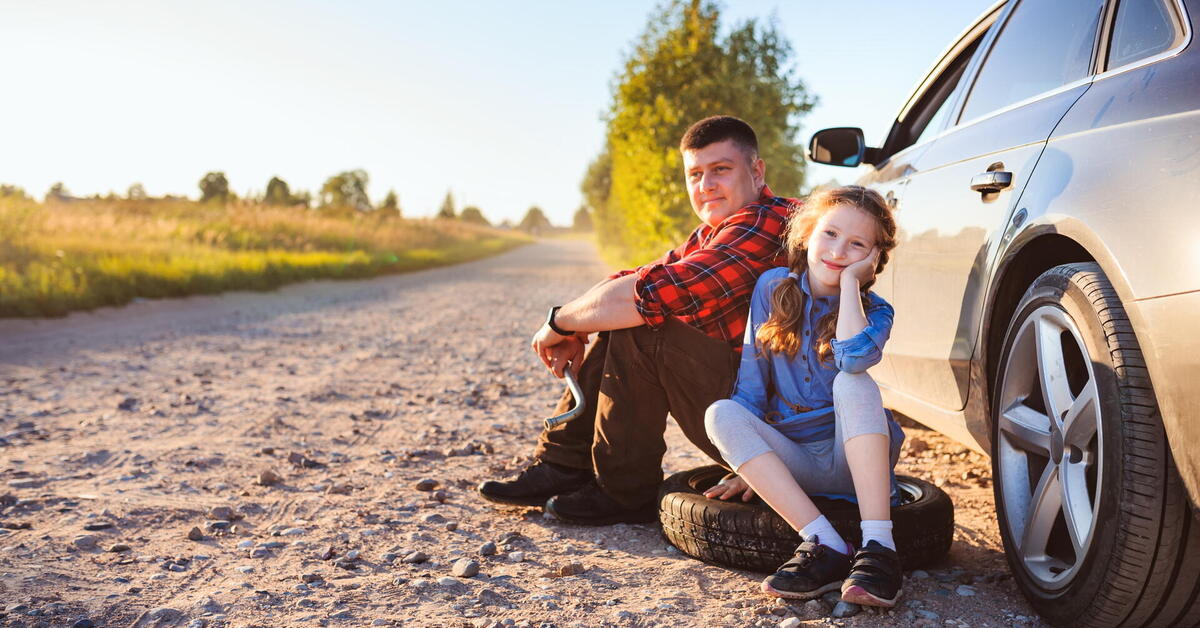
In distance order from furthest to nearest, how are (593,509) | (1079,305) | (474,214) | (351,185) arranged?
(474,214)
(351,185)
(593,509)
(1079,305)

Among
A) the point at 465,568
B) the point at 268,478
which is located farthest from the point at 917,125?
the point at 268,478

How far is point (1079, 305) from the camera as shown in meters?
2.05

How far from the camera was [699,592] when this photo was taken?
8.53 ft

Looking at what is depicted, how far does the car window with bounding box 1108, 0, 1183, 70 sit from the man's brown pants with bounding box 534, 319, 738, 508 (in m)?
1.50

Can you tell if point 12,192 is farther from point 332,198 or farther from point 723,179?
point 332,198

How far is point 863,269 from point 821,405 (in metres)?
0.46

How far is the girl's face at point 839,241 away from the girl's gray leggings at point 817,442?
336 mm

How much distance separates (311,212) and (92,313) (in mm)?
16942

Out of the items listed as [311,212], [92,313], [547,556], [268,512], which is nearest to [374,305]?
[92,313]

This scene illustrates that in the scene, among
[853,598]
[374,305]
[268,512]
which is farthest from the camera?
[374,305]

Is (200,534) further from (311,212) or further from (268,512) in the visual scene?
(311,212)

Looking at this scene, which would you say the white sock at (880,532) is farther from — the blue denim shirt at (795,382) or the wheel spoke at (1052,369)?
the wheel spoke at (1052,369)

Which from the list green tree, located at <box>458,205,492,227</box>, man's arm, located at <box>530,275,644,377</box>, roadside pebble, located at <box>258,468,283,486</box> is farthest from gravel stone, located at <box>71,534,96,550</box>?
green tree, located at <box>458,205,492,227</box>

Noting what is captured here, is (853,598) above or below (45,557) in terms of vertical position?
above
